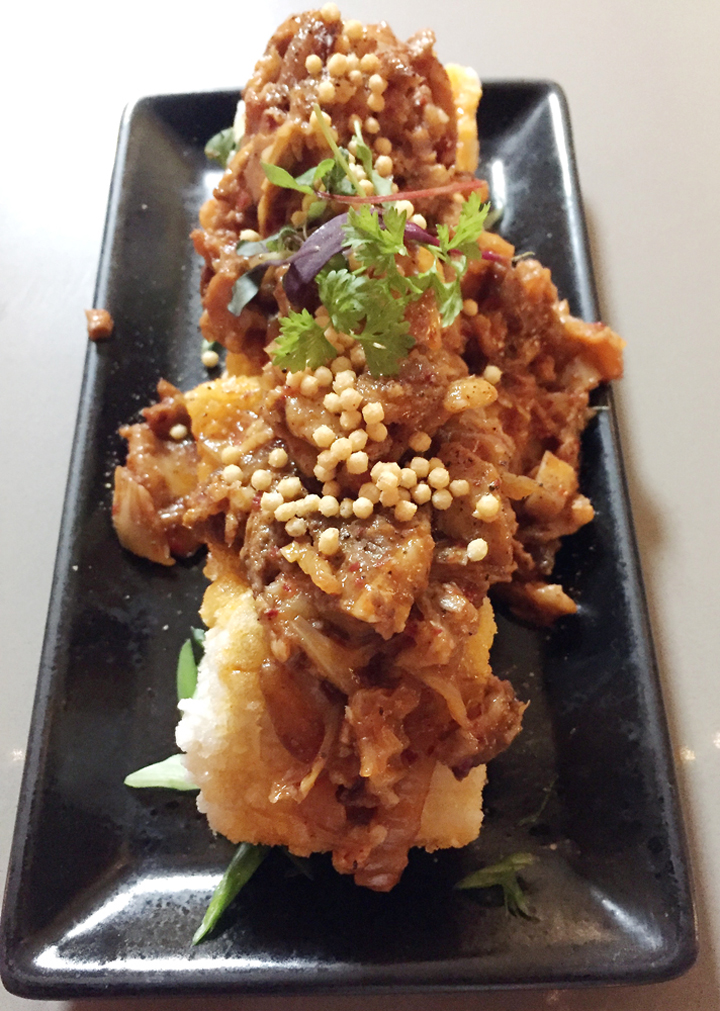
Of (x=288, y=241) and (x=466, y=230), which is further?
(x=288, y=241)

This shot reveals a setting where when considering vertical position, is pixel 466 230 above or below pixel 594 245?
below

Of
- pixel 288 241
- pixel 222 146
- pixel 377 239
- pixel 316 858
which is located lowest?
pixel 316 858

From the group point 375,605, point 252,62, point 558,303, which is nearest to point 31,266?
point 252,62

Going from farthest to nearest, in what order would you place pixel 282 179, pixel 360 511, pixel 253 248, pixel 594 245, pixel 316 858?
pixel 594 245 → pixel 253 248 → pixel 282 179 → pixel 316 858 → pixel 360 511

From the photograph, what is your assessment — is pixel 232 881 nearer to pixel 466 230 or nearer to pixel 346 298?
pixel 346 298

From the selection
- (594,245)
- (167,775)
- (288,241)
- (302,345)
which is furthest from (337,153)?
(167,775)

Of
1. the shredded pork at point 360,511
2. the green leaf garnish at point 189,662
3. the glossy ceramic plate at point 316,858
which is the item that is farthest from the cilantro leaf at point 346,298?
the green leaf garnish at point 189,662
